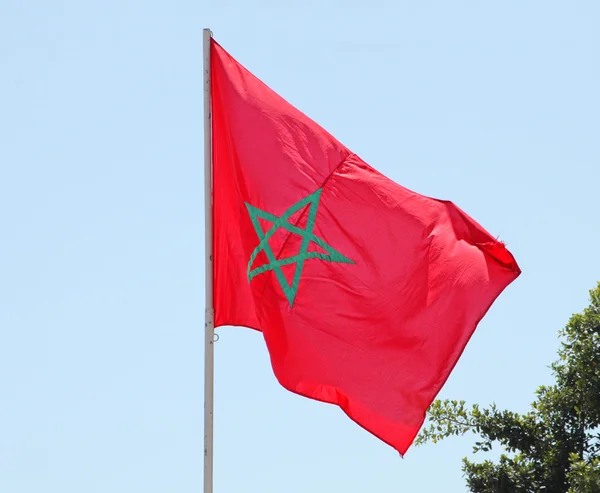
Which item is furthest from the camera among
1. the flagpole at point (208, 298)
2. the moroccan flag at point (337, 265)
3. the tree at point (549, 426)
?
the tree at point (549, 426)

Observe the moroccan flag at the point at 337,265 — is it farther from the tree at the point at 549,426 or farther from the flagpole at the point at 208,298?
the tree at the point at 549,426

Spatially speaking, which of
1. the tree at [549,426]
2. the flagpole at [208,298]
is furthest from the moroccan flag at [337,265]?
the tree at [549,426]

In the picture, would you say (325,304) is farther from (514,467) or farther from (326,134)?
A: (514,467)

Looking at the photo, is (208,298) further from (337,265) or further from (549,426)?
(549,426)

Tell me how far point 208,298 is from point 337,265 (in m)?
1.24

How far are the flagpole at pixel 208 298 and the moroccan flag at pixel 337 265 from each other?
9.9 inches

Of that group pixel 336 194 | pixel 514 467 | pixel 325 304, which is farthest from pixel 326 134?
pixel 514 467

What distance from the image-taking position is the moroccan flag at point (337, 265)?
11188mm

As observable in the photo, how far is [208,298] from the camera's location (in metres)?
11.2

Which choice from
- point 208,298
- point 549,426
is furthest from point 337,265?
point 549,426

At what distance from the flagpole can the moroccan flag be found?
251 mm

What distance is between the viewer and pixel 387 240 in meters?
11.8

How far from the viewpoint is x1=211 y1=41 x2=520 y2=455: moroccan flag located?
1119 cm

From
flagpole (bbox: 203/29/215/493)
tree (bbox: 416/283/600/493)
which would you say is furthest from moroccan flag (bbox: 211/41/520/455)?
tree (bbox: 416/283/600/493)
